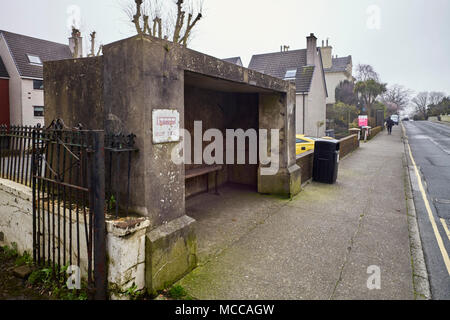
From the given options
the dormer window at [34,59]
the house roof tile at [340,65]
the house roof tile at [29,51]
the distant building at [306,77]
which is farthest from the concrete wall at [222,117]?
the house roof tile at [340,65]

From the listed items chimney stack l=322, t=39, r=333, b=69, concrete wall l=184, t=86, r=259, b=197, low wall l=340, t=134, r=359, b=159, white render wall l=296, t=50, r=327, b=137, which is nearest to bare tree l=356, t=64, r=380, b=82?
chimney stack l=322, t=39, r=333, b=69

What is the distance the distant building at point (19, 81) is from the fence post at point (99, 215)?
1016 inches

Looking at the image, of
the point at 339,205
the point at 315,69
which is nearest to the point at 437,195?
the point at 339,205

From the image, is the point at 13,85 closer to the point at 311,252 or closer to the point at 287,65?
the point at 287,65

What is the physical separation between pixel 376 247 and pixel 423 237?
1297 mm

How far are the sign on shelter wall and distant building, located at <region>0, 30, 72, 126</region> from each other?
2561 centimetres

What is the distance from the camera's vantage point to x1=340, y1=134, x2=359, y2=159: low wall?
48.9ft

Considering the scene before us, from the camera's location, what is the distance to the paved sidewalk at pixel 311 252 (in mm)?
3643

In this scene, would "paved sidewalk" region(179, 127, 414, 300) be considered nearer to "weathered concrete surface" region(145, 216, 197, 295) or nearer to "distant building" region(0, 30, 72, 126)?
"weathered concrete surface" region(145, 216, 197, 295)

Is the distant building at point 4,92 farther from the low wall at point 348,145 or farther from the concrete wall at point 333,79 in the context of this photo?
the concrete wall at point 333,79

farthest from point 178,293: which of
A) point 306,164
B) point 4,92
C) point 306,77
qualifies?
point 4,92

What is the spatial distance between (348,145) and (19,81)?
24423 mm

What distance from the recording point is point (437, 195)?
8.48 metres
